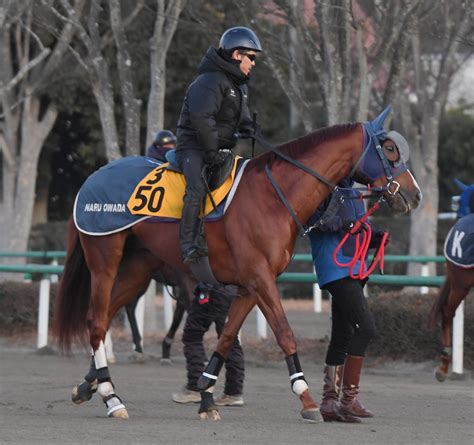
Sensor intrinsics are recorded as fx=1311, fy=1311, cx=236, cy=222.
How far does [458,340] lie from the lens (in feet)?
40.5

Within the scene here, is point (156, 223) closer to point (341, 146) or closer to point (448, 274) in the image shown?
point (341, 146)

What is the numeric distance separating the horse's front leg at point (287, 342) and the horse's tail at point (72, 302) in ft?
6.38

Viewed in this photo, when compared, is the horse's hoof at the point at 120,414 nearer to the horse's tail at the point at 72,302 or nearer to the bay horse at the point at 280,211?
the bay horse at the point at 280,211

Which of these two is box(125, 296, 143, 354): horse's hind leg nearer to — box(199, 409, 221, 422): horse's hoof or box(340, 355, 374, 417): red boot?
box(199, 409, 221, 422): horse's hoof

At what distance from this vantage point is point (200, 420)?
8.90 meters

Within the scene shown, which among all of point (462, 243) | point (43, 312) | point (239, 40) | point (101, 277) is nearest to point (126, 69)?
point (43, 312)

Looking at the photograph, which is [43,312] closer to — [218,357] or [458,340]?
[458,340]

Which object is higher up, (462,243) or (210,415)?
(462,243)

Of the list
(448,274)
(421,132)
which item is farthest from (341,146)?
(421,132)

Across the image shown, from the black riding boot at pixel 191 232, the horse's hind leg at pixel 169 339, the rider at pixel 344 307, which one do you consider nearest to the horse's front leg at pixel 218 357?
the black riding boot at pixel 191 232

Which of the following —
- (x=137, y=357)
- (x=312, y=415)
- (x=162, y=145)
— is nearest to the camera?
(x=312, y=415)

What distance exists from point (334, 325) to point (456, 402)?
5.82ft

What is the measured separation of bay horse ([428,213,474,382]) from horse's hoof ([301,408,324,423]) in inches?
149

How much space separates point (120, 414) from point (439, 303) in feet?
14.4
